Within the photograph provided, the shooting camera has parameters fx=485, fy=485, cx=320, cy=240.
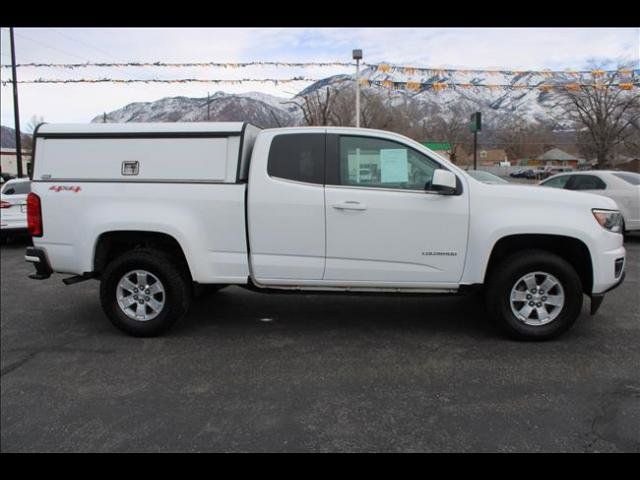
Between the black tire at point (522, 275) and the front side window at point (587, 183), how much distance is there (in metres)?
6.44

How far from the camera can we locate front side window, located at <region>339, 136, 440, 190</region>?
439 cm

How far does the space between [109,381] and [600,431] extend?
3.34 metres

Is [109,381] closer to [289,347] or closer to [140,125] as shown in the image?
Result: [289,347]

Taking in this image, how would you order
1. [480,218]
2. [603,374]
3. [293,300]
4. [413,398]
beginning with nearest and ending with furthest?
[413,398] → [603,374] → [480,218] → [293,300]

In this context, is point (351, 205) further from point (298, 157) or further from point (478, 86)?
point (478, 86)

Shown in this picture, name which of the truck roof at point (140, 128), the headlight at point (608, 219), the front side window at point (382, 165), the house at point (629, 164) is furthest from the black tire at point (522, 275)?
the house at point (629, 164)

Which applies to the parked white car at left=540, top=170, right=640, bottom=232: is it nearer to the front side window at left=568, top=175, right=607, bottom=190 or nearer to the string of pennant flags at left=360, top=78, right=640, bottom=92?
the front side window at left=568, top=175, right=607, bottom=190

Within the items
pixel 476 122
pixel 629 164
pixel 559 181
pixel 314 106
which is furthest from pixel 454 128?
pixel 559 181

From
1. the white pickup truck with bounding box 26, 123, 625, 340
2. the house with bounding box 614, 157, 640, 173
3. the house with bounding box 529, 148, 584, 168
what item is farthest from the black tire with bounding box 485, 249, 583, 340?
the house with bounding box 529, 148, 584, 168

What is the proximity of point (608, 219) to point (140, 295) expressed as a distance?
14.3 ft

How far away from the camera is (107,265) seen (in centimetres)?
477

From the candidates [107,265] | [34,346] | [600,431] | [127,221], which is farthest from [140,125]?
[600,431]

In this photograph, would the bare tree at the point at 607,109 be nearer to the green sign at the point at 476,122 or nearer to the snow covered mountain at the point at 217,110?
the green sign at the point at 476,122

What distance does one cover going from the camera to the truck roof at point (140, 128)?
445 centimetres
